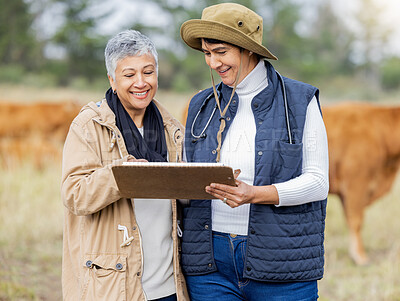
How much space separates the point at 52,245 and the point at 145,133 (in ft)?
11.8

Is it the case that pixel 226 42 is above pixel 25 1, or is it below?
below

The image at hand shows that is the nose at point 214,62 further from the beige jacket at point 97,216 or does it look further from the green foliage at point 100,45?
the green foliage at point 100,45

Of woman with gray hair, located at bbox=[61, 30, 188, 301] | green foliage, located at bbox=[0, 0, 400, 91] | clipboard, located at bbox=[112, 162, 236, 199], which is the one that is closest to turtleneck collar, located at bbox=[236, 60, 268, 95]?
woman with gray hair, located at bbox=[61, 30, 188, 301]

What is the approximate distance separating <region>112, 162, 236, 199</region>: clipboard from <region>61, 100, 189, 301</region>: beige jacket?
12 centimetres

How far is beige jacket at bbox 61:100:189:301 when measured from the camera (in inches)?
80.4

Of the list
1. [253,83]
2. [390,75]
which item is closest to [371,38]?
[390,75]

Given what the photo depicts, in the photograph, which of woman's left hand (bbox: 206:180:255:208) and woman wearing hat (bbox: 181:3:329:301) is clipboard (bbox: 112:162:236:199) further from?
woman wearing hat (bbox: 181:3:329:301)

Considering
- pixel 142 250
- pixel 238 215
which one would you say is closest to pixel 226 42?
pixel 238 215

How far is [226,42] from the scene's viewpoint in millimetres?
2168

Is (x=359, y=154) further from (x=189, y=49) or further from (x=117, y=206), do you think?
(x=189, y=49)

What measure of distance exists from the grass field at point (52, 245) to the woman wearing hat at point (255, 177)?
230cm

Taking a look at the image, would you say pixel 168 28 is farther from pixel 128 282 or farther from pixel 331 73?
pixel 128 282

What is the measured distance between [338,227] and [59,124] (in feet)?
21.4

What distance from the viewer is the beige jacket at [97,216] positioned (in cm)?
204
